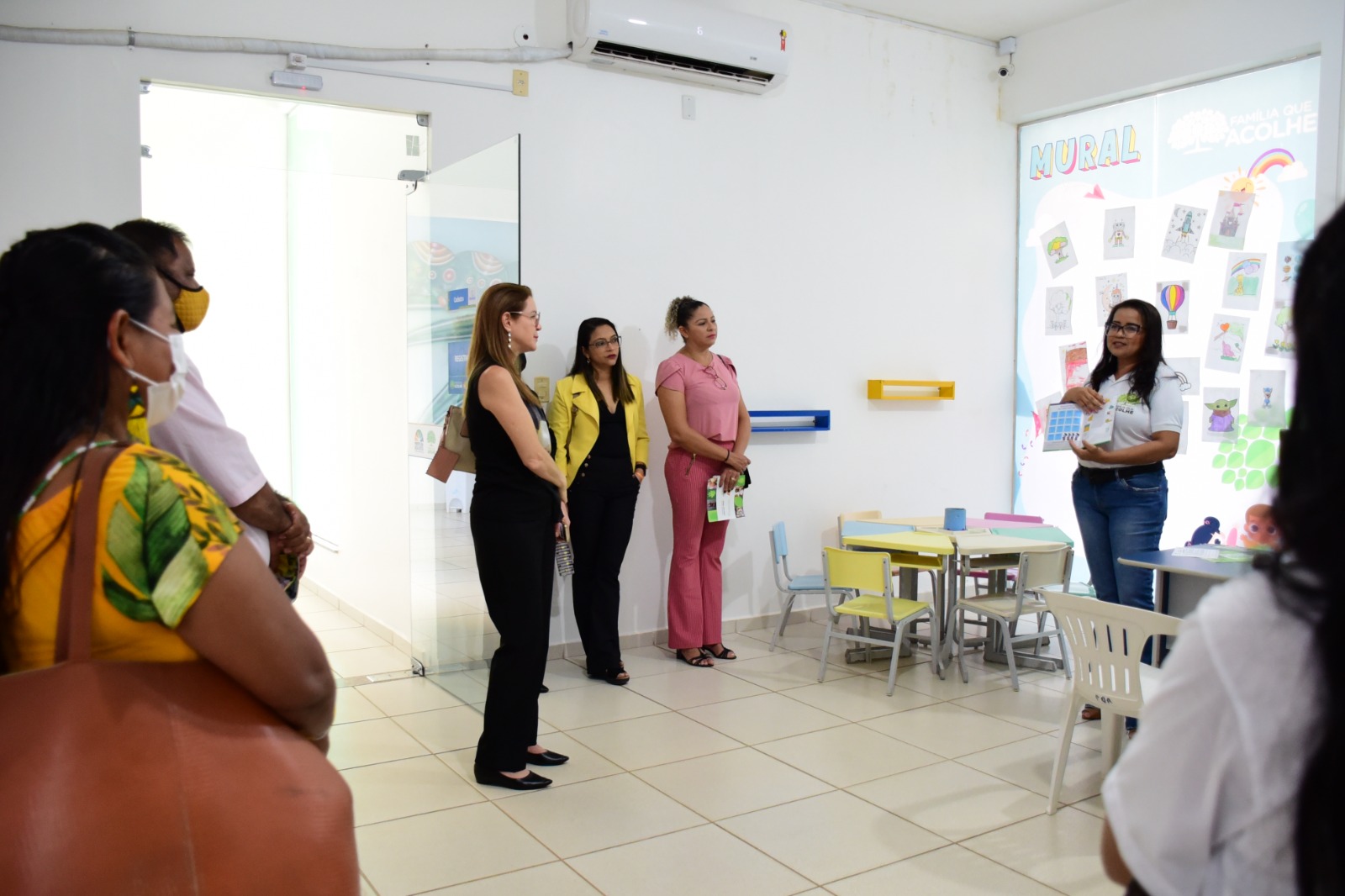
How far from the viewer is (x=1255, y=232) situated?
5.33m

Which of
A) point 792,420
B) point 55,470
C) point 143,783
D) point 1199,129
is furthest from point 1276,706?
point 1199,129

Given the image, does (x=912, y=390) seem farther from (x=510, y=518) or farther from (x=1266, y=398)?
(x=510, y=518)

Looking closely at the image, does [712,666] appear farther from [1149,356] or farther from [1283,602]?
[1283,602]

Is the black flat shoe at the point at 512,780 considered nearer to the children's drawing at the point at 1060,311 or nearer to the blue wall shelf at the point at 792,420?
the blue wall shelf at the point at 792,420

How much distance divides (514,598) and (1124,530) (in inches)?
95.4

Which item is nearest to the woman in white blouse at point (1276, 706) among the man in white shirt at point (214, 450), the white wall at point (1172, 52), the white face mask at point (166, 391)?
the white face mask at point (166, 391)

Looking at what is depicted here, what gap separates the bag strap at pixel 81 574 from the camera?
992 mm

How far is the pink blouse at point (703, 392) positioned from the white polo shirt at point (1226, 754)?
4.18 metres

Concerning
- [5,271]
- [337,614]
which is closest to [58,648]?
[5,271]

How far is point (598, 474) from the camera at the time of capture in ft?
15.3

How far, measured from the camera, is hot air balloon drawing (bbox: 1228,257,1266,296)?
5.32 metres

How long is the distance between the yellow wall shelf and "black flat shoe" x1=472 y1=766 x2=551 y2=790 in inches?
140

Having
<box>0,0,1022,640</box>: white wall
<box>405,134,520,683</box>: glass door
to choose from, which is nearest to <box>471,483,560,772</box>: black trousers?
<box>405,134,520,683</box>: glass door

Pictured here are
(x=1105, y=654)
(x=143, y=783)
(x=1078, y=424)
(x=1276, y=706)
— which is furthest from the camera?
(x=1078, y=424)
